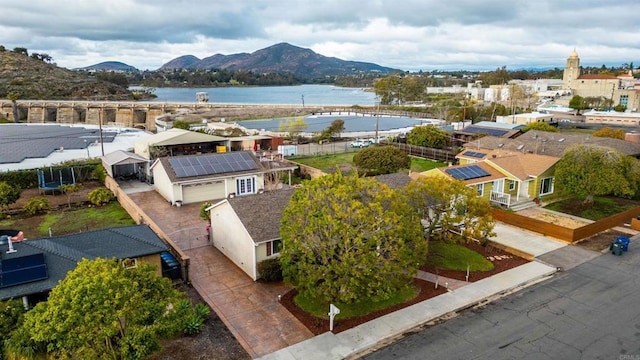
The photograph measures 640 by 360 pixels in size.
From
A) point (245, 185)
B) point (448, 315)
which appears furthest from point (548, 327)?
point (245, 185)

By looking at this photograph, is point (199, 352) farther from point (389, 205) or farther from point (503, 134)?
point (503, 134)

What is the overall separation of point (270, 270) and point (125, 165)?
25.4 metres

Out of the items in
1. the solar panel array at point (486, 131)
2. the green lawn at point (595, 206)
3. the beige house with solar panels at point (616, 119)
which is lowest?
the green lawn at point (595, 206)

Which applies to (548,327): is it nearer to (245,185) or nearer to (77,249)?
(77,249)

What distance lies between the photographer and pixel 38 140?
5044 centimetres

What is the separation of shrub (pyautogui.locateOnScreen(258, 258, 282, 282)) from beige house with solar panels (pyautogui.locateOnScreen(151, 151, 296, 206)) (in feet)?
39.3

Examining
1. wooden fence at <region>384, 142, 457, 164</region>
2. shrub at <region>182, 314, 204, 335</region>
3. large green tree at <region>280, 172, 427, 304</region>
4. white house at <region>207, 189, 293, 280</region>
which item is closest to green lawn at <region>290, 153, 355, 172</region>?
wooden fence at <region>384, 142, 457, 164</region>

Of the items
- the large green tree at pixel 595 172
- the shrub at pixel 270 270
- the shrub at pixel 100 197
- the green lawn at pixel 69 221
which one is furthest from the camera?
the shrub at pixel 100 197

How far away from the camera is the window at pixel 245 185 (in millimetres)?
32562

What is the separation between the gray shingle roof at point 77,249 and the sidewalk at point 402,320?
7.61 meters

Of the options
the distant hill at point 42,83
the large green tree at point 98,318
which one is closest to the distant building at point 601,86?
the large green tree at point 98,318

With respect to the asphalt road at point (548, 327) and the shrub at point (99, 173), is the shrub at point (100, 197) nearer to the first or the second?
the shrub at point (99, 173)

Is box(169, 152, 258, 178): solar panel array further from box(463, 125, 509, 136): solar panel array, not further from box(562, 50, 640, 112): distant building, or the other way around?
box(562, 50, 640, 112): distant building

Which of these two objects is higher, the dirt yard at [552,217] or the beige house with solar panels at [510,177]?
the beige house with solar panels at [510,177]
